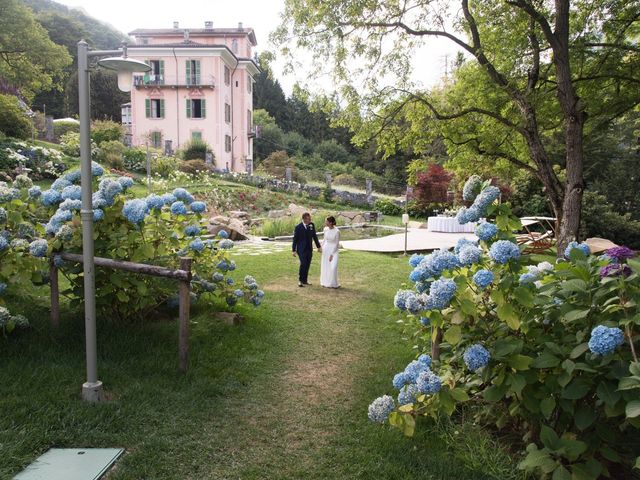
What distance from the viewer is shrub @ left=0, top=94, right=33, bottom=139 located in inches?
892

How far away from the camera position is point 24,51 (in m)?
25.4

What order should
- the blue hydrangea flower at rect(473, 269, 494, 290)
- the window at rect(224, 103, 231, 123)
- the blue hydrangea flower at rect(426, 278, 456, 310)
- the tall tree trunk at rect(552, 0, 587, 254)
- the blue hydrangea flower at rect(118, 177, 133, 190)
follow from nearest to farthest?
the blue hydrangea flower at rect(473, 269, 494, 290), the blue hydrangea flower at rect(426, 278, 456, 310), the blue hydrangea flower at rect(118, 177, 133, 190), the tall tree trunk at rect(552, 0, 587, 254), the window at rect(224, 103, 231, 123)

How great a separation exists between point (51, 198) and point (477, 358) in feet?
13.7

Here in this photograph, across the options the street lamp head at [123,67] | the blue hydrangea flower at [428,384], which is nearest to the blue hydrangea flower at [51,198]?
the street lamp head at [123,67]

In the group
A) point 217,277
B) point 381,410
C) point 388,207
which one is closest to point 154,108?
point 388,207

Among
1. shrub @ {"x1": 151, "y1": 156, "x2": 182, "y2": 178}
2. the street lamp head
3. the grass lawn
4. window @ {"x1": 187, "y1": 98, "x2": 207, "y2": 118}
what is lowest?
the grass lawn

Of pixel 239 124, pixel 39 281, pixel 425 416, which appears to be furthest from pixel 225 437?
pixel 239 124

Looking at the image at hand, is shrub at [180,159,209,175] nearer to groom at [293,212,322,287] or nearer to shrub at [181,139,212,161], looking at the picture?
shrub at [181,139,212,161]

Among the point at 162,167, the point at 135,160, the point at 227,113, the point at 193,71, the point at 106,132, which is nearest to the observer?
the point at 162,167

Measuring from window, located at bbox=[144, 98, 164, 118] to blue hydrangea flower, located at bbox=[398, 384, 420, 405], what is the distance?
1374 inches

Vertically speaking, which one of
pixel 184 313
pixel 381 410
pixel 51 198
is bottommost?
pixel 381 410

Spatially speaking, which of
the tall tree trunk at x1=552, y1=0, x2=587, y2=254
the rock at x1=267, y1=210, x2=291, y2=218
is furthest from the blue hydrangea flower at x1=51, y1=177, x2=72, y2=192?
the rock at x1=267, y1=210, x2=291, y2=218

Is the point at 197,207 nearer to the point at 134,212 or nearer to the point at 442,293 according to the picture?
the point at 134,212

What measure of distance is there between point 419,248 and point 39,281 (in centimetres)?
1117
